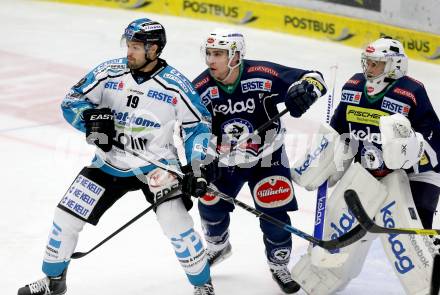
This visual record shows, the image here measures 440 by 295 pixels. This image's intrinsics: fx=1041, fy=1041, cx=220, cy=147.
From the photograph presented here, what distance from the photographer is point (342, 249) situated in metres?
5.15

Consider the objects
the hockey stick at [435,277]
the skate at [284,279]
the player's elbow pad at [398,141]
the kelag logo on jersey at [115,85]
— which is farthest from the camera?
the skate at [284,279]

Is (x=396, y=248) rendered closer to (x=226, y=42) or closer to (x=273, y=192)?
(x=273, y=192)

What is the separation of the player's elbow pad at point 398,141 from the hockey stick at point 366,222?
294 millimetres

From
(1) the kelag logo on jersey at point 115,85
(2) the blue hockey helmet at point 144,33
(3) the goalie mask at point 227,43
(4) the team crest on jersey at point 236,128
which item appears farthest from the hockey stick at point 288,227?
(3) the goalie mask at point 227,43

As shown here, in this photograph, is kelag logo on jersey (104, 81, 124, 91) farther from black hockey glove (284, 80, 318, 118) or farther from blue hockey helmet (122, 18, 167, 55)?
black hockey glove (284, 80, 318, 118)

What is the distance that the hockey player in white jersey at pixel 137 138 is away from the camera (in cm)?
494

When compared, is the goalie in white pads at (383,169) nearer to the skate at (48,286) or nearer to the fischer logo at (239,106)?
the fischer logo at (239,106)

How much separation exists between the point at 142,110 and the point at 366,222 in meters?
1.19

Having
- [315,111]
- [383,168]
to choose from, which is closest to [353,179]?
[383,168]

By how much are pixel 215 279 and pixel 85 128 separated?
1243 mm

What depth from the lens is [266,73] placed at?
5.30 m

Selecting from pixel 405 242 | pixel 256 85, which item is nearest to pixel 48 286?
pixel 256 85

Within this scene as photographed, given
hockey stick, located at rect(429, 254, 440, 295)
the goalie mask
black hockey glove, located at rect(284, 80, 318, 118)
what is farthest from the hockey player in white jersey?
hockey stick, located at rect(429, 254, 440, 295)

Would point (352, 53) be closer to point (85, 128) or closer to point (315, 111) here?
point (315, 111)
